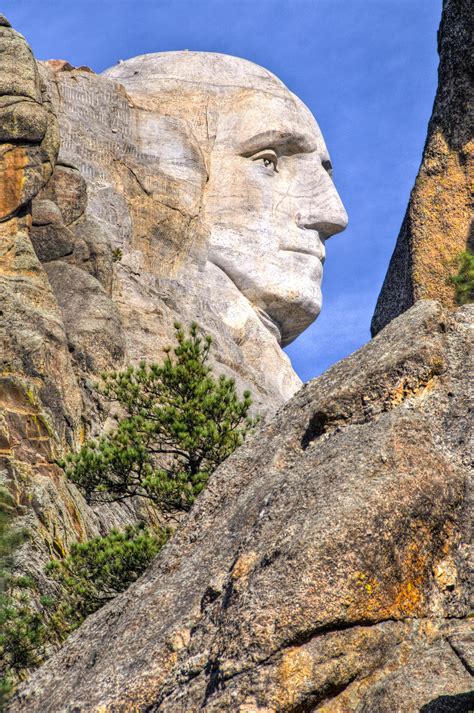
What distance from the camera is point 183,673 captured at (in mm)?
9352

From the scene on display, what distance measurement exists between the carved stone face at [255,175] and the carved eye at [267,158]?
0.04 metres

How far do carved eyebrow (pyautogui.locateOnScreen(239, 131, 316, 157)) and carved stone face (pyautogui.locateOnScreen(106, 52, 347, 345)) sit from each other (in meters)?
0.04

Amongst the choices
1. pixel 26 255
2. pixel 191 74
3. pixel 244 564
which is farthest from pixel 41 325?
pixel 191 74

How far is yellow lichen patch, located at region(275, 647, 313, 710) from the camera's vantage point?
8.55m

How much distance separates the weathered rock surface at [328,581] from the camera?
871 cm

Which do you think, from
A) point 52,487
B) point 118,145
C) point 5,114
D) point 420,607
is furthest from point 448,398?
point 118,145

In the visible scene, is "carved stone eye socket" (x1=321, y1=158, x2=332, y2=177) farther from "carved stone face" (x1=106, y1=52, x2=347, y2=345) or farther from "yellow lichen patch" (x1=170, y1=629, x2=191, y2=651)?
"yellow lichen patch" (x1=170, y1=629, x2=191, y2=651)

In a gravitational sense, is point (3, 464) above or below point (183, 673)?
above

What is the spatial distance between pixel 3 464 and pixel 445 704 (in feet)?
Answer: 49.2

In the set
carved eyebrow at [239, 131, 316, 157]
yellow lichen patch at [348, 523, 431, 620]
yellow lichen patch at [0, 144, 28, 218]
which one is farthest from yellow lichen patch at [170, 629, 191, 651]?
carved eyebrow at [239, 131, 316, 157]

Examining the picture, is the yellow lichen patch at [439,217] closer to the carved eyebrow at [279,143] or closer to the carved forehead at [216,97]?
the carved eyebrow at [279,143]

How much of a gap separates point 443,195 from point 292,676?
26.1 ft

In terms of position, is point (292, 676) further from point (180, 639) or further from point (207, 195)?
point (207, 195)

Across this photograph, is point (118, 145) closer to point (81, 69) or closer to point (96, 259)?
point (81, 69)
